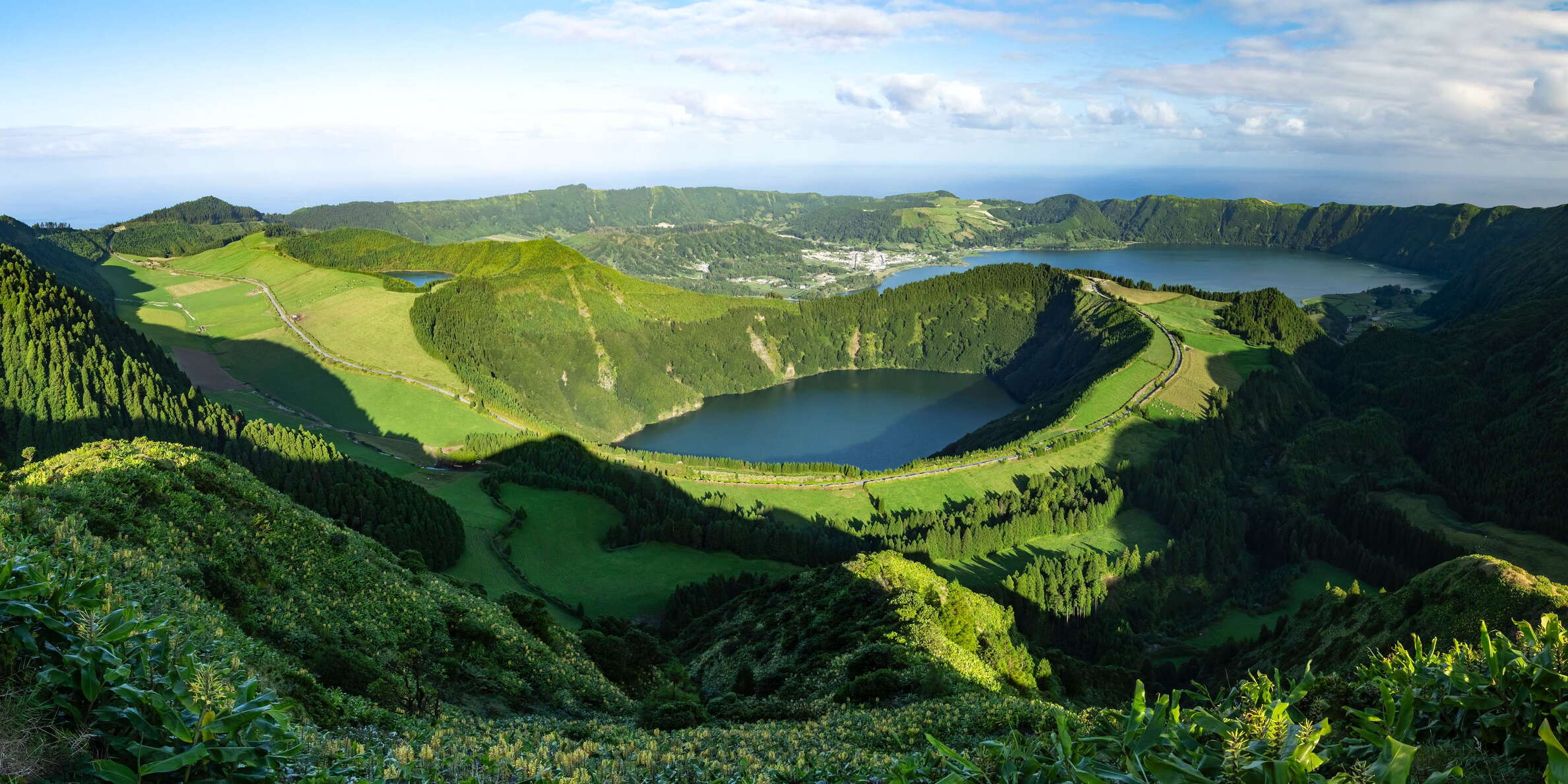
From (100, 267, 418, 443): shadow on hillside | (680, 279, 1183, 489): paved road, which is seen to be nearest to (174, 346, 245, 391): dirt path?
(100, 267, 418, 443): shadow on hillside

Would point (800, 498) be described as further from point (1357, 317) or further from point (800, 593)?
point (1357, 317)

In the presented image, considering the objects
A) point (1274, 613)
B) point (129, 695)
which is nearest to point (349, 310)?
point (1274, 613)

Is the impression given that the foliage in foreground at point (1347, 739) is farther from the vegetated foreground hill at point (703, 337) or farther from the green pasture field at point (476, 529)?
the vegetated foreground hill at point (703, 337)

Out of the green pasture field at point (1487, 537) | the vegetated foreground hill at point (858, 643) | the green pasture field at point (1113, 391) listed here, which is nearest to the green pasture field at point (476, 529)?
the vegetated foreground hill at point (858, 643)

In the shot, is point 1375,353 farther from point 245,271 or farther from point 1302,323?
point 245,271

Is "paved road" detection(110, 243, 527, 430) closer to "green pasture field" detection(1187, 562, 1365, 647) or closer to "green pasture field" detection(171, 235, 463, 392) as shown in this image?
"green pasture field" detection(171, 235, 463, 392)

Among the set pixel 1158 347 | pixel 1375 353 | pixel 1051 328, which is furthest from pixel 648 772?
pixel 1051 328
